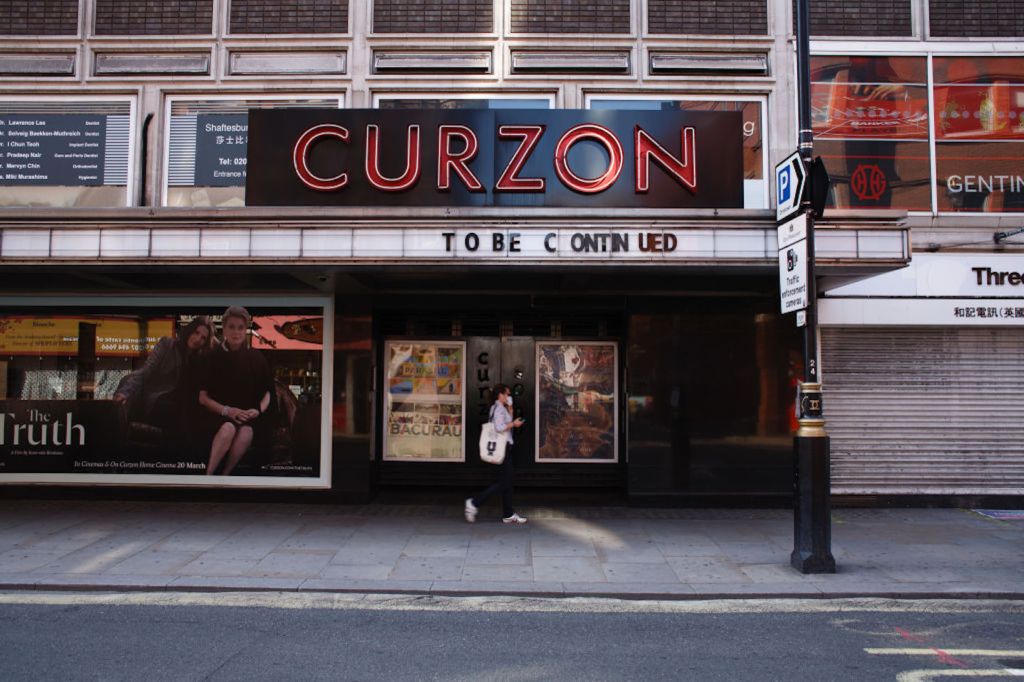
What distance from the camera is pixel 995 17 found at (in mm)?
10445

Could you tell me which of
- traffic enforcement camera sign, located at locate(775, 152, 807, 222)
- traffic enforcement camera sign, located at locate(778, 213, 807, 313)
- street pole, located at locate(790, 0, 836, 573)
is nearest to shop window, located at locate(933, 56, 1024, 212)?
traffic enforcement camera sign, located at locate(775, 152, 807, 222)

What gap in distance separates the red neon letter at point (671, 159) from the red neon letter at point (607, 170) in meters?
0.24

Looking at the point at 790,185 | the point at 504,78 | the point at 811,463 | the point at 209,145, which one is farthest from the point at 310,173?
the point at 811,463

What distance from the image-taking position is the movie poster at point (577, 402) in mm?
10844

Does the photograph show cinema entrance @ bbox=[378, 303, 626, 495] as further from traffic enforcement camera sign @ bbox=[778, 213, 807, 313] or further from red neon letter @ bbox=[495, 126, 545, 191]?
traffic enforcement camera sign @ bbox=[778, 213, 807, 313]

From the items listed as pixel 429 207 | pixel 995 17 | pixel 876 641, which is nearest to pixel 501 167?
pixel 429 207

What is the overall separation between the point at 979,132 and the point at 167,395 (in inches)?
523

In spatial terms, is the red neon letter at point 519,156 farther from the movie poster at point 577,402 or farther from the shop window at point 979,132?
the shop window at point 979,132

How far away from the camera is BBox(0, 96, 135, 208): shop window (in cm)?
1047

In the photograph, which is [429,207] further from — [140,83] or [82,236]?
[140,83]

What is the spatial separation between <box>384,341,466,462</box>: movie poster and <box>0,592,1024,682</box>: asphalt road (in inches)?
189

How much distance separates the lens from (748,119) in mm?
10422

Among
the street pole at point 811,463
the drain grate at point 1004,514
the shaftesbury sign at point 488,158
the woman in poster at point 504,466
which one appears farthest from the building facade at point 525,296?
the street pole at point 811,463

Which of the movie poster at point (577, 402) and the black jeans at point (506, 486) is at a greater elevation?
the movie poster at point (577, 402)
